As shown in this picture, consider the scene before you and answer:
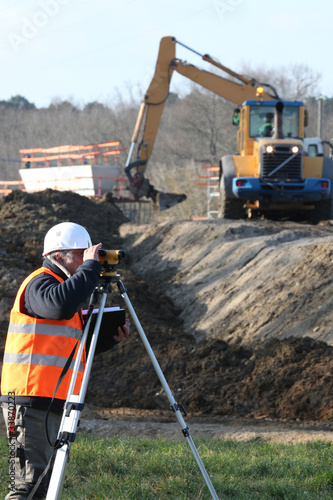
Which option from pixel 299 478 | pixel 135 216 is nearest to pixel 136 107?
pixel 135 216

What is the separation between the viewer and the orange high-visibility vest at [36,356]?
3.58 m

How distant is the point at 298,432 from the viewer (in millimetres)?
6543

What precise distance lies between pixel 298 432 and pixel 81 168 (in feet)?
70.2

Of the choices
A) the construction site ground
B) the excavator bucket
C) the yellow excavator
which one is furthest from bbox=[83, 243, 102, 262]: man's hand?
Result: the excavator bucket

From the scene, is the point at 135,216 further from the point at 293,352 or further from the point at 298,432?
the point at 298,432

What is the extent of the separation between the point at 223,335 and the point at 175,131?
55884 millimetres

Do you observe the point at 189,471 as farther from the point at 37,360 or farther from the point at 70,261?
the point at 70,261

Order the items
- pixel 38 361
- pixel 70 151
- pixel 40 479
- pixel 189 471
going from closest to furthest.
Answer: pixel 40 479, pixel 38 361, pixel 189 471, pixel 70 151

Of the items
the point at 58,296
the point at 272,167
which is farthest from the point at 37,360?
the point at 272,167

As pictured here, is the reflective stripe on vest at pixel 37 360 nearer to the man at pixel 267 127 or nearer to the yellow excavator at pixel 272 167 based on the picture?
the yellow excavator at pixel 272 167

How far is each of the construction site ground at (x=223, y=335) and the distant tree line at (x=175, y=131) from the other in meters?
24.2

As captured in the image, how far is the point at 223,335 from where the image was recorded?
10.7 meters

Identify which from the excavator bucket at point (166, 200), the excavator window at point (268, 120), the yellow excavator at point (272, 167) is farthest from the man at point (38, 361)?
the excavator bucket at point (166, 200)

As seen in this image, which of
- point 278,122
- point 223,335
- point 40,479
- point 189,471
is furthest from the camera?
point 278,122
